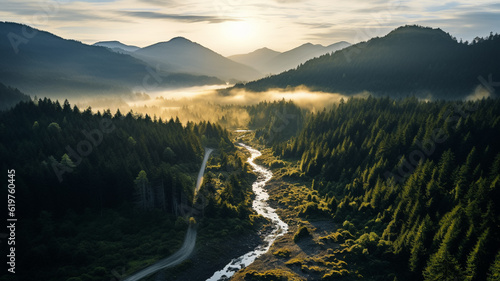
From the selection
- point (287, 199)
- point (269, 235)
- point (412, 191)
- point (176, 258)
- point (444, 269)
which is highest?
point (412, 191)

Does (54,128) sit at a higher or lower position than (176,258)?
higher

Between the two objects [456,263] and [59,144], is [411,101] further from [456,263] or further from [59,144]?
[59,144]

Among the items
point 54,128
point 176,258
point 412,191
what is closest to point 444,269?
point 412,191

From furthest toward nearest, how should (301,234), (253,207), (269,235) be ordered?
(253,207) → (269,235) → (301,234)

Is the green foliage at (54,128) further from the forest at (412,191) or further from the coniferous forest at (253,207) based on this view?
the forest at (412,191)

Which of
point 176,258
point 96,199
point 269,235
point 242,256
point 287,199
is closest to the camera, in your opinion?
point 176,258

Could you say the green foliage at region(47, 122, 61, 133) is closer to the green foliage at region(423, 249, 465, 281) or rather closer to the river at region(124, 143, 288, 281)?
the river at region(124, 143, 288, 281)

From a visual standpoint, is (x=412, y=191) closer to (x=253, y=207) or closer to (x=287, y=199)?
(x=287, y=199)

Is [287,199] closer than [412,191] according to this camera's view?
No

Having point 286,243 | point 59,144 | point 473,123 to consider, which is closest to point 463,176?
point 473,123
